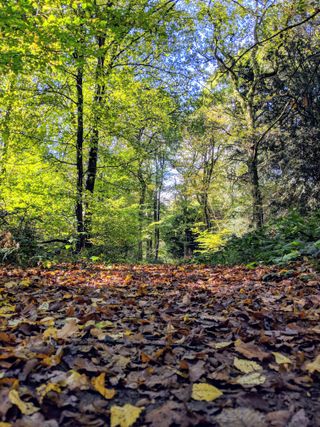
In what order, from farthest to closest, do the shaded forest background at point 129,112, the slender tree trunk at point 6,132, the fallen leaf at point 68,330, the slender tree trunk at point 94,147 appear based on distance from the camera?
the slender tree trunk at point 94,147, the slender tree trunk at point 6,132, the shaded forest background at point 129,112, the fallen leaf at point 68,330

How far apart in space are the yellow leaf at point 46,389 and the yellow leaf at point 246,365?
105cm

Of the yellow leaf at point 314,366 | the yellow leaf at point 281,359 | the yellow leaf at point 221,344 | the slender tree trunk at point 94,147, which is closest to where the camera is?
the yellow leaf at point 314,366

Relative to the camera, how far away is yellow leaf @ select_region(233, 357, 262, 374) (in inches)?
75.7

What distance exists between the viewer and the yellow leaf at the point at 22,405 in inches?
57.1

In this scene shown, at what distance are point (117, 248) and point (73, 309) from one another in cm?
747

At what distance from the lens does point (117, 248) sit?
10555mm

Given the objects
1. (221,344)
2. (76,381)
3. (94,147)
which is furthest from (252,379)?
(94,147)

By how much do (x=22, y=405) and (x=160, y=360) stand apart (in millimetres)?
865

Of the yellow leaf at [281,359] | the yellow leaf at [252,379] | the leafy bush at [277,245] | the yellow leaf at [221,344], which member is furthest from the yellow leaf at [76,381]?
the leafy bush at [277,245]

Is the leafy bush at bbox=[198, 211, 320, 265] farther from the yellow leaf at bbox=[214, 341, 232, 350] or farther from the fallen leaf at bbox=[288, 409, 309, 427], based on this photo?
the fallen leaf at bbox=[288, 409, 309, 427]

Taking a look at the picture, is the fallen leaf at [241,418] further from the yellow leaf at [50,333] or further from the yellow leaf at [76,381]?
the yellow leaf at [50,333]

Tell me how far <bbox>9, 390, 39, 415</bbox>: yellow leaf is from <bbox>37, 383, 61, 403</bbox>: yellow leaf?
2.3 inches

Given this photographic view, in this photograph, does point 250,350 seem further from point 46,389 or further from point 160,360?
point 46,389

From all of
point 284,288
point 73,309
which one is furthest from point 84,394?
point 284,288
